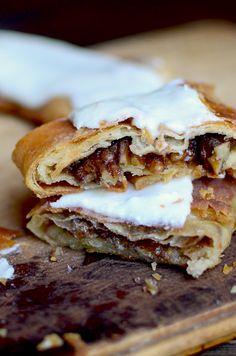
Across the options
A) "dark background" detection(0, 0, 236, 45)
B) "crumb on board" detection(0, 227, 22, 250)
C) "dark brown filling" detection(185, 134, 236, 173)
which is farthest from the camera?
"dark background" detection(0, 0, 236, 45)

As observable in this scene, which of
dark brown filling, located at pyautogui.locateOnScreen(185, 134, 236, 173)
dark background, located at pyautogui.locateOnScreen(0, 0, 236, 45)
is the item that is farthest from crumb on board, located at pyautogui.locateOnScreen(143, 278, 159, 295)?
dark background, located at pyautogui.locateOnScreen(0, 0, 236, 45)

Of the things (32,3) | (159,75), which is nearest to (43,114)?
(159,75)

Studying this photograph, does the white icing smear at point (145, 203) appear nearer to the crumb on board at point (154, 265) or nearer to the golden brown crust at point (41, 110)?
the crumb on board at point (154, 265)

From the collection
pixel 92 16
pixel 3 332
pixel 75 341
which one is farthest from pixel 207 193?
pixel 92 16

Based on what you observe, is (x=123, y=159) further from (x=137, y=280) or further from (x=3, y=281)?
(x=3, y=281)

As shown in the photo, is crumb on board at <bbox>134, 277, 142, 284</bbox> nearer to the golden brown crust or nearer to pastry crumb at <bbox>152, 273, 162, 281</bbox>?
pastry crumb at <bbox>152, 273, 162, 281</bbox>

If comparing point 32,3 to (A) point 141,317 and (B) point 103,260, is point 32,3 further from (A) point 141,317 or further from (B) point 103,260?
(A) point 141,317

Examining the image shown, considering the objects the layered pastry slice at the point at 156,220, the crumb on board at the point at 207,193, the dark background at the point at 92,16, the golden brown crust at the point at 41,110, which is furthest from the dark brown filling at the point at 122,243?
the dark background at the point at 92,16

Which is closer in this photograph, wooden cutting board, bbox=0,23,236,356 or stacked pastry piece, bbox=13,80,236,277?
wooden cutting board, bbox=0,23,236,356
